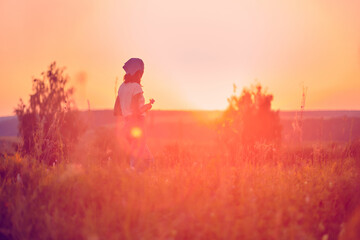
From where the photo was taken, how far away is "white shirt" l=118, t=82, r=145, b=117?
5293mm

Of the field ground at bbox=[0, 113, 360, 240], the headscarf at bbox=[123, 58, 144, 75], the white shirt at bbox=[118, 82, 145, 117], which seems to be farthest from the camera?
the headscarf at bbox=[123, 58, 144, 75]

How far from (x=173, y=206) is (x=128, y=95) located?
96.9 inches

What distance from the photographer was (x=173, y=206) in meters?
3.53

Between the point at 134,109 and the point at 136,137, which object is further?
the point at 136,137

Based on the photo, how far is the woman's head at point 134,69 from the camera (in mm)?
5402

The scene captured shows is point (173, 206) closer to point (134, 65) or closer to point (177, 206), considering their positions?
point (177, 206)

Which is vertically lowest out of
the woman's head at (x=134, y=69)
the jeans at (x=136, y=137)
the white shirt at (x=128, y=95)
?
the jeans at (x=136, y=137)

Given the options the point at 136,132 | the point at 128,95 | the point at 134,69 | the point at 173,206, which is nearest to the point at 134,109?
the point at 128,95

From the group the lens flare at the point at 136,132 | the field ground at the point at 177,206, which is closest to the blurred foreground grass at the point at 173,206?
the field ground at the point at 177,206

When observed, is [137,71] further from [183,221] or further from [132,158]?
[183,221]

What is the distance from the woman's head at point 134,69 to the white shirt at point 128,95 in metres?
0.14

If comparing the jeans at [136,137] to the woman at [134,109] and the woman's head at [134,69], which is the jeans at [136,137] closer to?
the woman at [134,109]

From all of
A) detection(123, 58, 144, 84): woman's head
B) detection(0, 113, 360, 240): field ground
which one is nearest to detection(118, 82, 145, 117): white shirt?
detection(123, 58, 144, 84): woman's head

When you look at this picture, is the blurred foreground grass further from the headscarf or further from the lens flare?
the headscarf
